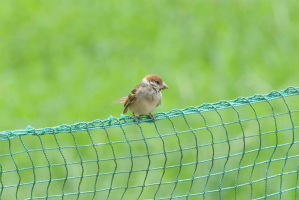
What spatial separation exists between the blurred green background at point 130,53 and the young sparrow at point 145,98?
5.69 ft

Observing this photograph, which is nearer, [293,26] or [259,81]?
[259,81]

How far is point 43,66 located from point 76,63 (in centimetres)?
58

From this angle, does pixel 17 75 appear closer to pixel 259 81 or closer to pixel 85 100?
pixel 85 100

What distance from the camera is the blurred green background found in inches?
329

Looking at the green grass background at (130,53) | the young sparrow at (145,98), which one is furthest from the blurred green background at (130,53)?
the young sparrow at (145,98)

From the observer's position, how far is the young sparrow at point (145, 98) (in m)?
5.90

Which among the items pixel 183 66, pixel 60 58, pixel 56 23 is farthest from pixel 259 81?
pixel 56 23

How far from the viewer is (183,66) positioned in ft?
31.5

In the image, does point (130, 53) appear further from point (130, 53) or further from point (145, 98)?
point (145, 98)

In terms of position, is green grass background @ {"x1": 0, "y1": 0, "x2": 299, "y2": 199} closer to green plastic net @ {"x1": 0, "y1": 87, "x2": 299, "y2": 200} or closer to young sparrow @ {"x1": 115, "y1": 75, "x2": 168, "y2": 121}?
green plastic net @ {"x1": 0, "y1": 87, "x2": 299, "y2": 200}

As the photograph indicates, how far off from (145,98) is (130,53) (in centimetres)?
461

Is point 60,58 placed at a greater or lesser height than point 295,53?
greater

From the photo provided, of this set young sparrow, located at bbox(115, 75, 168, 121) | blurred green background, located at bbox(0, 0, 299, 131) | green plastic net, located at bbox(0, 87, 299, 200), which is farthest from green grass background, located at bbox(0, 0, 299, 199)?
young sparrow, located at bbox(115, 75, 168, 121)

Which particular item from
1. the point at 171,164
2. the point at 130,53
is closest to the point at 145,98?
the point at 171,164
